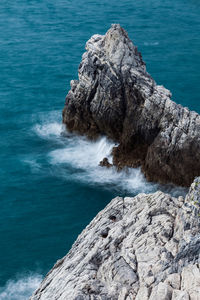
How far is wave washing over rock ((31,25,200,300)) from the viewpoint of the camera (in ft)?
120

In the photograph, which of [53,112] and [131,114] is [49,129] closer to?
[53,112]

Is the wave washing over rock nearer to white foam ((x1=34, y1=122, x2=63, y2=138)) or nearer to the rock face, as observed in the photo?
the rock face

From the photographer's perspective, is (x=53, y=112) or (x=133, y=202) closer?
(x=133, y=202)

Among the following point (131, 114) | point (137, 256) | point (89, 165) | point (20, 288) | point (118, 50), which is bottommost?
point (20, 288)

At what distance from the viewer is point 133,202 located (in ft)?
157

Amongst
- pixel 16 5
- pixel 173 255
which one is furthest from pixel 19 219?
pixel 16 5

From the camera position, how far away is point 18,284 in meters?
54.3

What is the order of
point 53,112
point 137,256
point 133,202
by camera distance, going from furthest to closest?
point 53,112, point 133,202, point 137,256

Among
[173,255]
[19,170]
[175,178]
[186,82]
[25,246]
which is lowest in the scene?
[173,255]

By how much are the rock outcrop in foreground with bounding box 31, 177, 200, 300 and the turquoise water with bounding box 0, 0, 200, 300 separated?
509 inches

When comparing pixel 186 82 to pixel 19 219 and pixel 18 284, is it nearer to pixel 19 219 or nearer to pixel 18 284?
pixel 19 219

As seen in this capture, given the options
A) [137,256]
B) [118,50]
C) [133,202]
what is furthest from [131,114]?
[137,256]

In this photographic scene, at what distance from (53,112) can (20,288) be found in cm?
3907

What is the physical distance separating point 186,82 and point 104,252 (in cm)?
5793
